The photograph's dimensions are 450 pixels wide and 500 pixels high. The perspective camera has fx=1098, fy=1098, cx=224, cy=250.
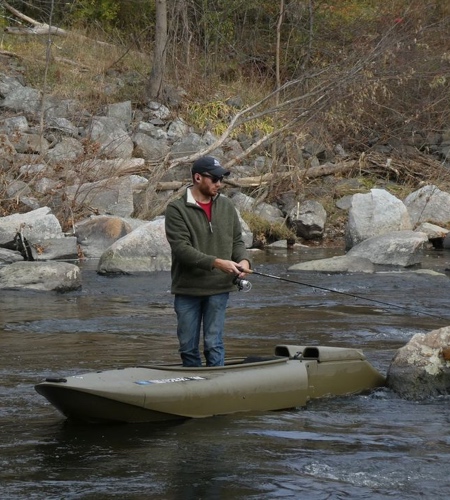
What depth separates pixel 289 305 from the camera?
11320mm

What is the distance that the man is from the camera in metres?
6.25

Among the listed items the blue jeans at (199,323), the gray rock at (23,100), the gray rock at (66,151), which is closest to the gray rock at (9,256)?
the gray rock at (66,151)

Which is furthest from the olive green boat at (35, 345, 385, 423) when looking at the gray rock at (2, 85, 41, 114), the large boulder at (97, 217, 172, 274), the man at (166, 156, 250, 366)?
the gray rock at (2, 85, 41, 114)

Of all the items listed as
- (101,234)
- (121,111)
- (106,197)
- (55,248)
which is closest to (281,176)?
(106,197)

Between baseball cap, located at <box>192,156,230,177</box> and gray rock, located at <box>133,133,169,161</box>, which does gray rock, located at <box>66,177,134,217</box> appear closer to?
gray rock, located at <box>133,133,169,161</box>

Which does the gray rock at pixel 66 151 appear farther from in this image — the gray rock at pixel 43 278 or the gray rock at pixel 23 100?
the gray rock at pixel 43 278

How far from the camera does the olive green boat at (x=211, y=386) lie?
5844 mm

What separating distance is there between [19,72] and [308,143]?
6.14m

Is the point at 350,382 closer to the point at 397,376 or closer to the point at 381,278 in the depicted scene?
the point at 397,376

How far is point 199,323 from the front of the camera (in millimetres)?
6523

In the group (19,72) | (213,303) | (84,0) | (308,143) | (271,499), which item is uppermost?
(84,0)

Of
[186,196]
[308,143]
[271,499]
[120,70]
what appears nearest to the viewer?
[271,499]

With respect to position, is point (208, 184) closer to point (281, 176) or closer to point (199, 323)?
point (199, 323)

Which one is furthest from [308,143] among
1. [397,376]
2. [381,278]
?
[397,376]
